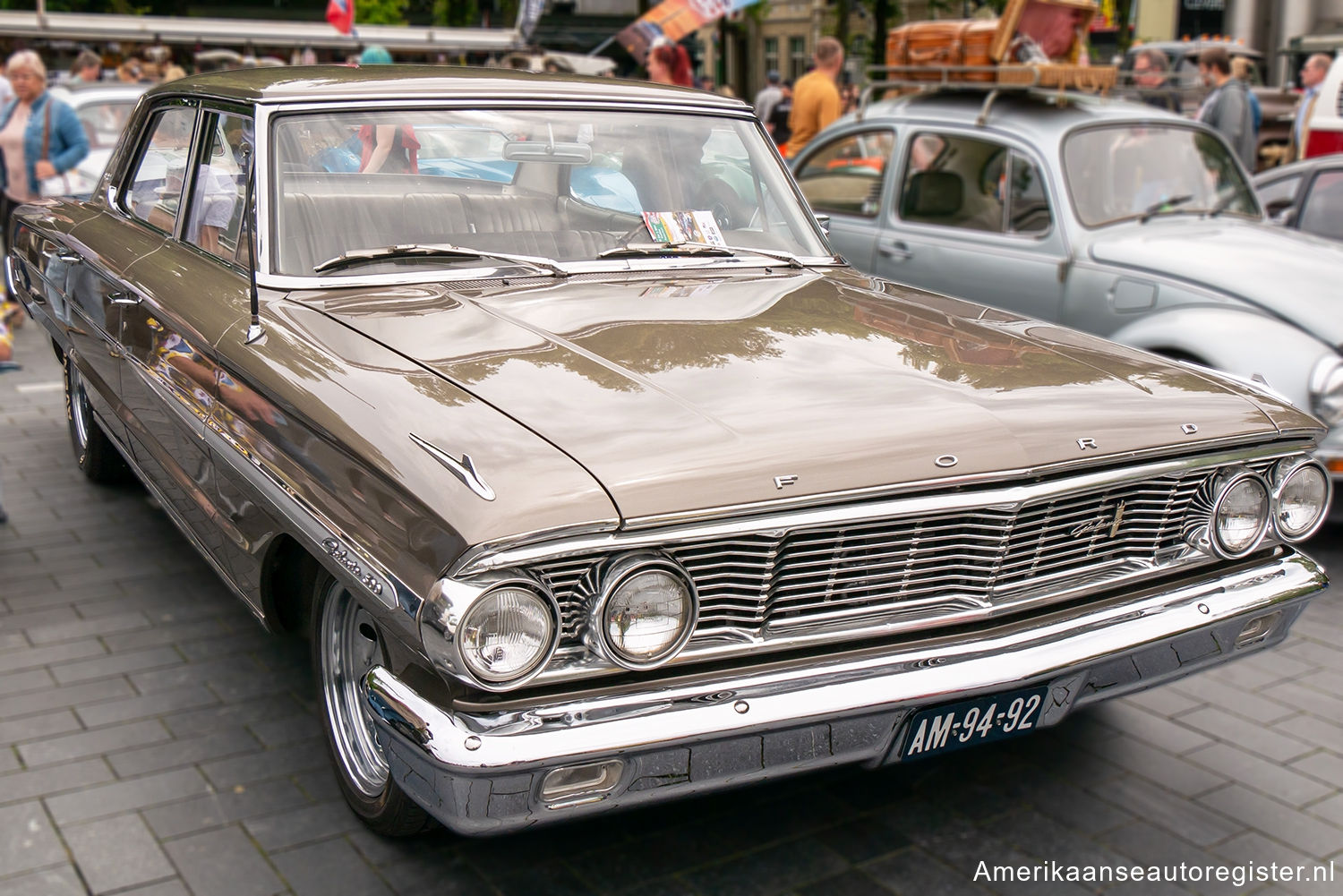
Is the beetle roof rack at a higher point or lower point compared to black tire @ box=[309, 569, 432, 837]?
higher

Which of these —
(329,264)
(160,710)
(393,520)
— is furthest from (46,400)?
(393,520)

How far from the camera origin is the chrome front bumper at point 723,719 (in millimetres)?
2301

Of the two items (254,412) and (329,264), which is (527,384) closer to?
(254,412)

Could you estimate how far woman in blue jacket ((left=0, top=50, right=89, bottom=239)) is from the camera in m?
8.91

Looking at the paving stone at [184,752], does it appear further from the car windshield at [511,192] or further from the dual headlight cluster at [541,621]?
the dual headlight cluster at [541,621]

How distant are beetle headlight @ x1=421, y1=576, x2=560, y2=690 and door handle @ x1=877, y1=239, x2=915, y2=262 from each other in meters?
4.93

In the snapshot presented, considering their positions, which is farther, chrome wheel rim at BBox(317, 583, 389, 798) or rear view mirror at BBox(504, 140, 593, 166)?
rear view mirror at BBox(504, 140, 593, 166)

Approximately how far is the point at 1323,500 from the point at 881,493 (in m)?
1.46

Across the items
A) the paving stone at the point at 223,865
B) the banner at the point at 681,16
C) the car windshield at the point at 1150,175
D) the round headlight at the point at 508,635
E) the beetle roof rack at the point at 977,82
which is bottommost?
the paving stone at the point at 223,865

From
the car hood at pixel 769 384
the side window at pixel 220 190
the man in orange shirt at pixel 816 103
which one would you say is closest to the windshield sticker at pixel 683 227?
the car hood at pixel 769 384

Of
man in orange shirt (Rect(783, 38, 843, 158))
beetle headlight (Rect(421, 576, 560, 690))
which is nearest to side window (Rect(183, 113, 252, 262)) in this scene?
beetle headlight (Rect(421, 576, 560, 690))

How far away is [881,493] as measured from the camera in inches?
100

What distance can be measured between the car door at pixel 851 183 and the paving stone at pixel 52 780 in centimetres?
461

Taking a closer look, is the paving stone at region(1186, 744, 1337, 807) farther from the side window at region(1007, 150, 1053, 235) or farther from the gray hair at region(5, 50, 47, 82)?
the gray hair at region(5, 50, 47, 82)
